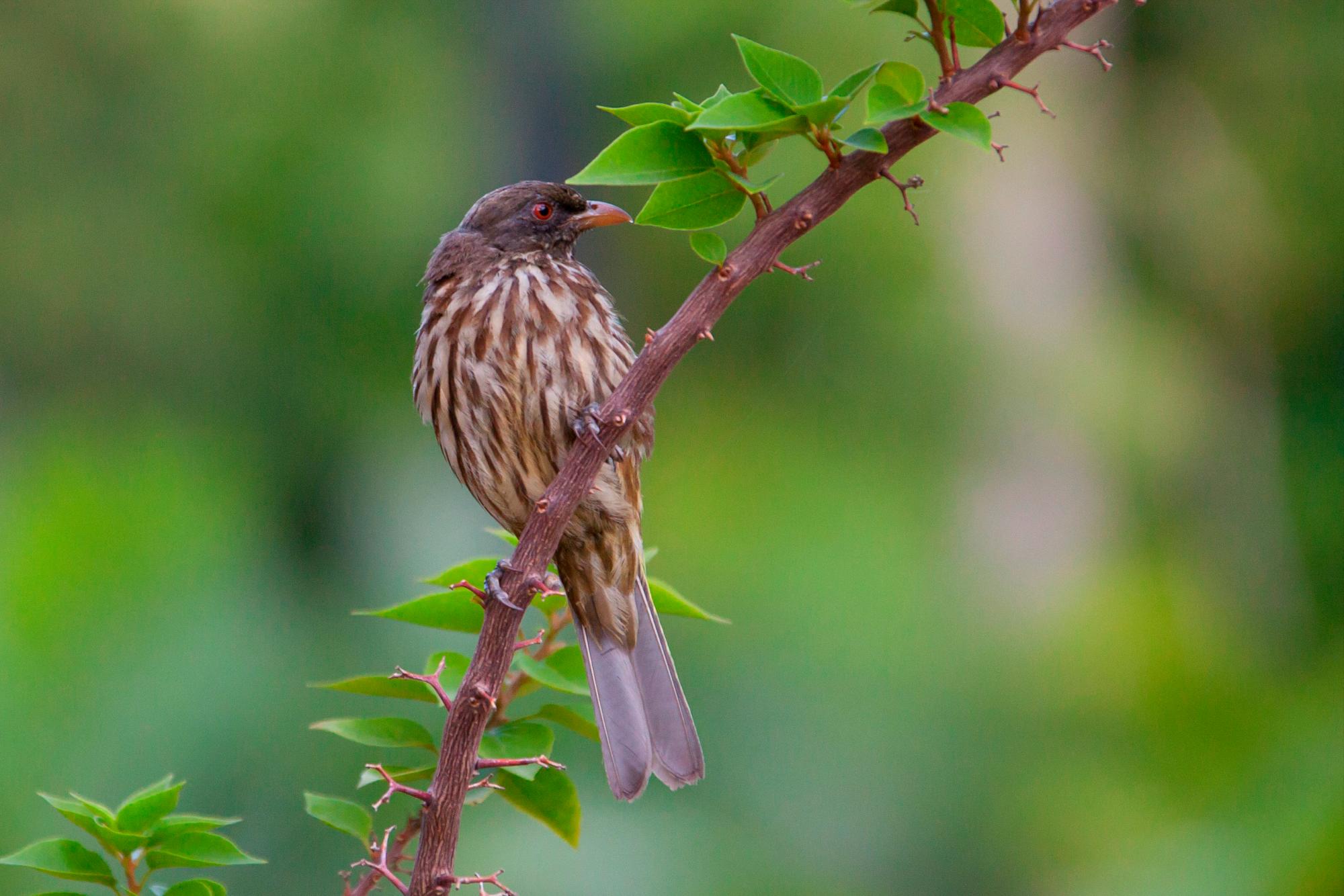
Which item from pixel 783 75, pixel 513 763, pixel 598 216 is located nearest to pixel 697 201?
pixel 783 75

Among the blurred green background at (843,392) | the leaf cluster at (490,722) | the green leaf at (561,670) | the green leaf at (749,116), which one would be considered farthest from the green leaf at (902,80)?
the blurred green background at (843,392)

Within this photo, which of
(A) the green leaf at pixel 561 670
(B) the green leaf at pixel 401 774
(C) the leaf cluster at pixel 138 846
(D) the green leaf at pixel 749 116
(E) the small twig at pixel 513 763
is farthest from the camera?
(A) the green leaf at pixel 561 670

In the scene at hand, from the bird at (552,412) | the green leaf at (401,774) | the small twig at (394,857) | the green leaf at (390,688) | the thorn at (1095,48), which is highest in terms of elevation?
the thorn at (1095,48)

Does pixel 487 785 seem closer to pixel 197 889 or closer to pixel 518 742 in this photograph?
pixel 518 742

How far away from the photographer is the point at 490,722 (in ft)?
6.79

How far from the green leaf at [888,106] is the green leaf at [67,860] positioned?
124 centimetres

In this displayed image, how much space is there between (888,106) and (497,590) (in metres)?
0.83

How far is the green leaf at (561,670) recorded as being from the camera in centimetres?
206

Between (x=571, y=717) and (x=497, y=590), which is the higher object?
(x=497, y=590)

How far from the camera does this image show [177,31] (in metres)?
8.47

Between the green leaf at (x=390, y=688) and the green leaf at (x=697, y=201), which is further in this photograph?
the green leaf at (x=390, y=688)

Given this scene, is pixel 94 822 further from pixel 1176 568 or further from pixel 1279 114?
pixel 1279 114

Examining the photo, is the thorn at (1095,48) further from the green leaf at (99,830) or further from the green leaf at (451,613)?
the green leaf at (99,830)

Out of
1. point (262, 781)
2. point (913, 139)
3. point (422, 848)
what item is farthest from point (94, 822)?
point (262, 781)
